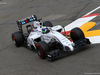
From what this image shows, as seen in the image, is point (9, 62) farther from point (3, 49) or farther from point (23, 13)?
point (23, 13)

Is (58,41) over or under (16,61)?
over

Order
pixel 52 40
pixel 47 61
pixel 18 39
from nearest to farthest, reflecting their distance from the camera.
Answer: pixel 47 61 < pixel 52 40 < pixel 18 39

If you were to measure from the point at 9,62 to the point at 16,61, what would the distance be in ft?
1.21

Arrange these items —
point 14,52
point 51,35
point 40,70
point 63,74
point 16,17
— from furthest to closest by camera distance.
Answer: point 16,17 < point 14,52 < point 51,35 < point 40,70 < point 63,74

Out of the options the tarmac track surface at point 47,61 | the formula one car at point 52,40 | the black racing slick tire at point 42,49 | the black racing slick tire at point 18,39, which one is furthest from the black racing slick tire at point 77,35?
the black racing slick tire at point 18,39

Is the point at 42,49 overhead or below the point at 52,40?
below

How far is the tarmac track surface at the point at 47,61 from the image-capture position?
902 cm

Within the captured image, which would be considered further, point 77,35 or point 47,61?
point 77,35

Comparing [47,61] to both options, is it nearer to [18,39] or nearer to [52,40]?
[52,40]

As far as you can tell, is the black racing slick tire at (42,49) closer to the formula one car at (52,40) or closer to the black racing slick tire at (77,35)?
the formula one car at (52,40)

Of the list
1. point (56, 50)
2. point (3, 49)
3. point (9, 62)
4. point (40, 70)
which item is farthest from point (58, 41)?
point (3, 49)

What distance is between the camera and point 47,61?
10141 millimetres

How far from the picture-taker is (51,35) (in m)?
10.8

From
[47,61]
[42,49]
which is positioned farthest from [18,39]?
[47,61]
